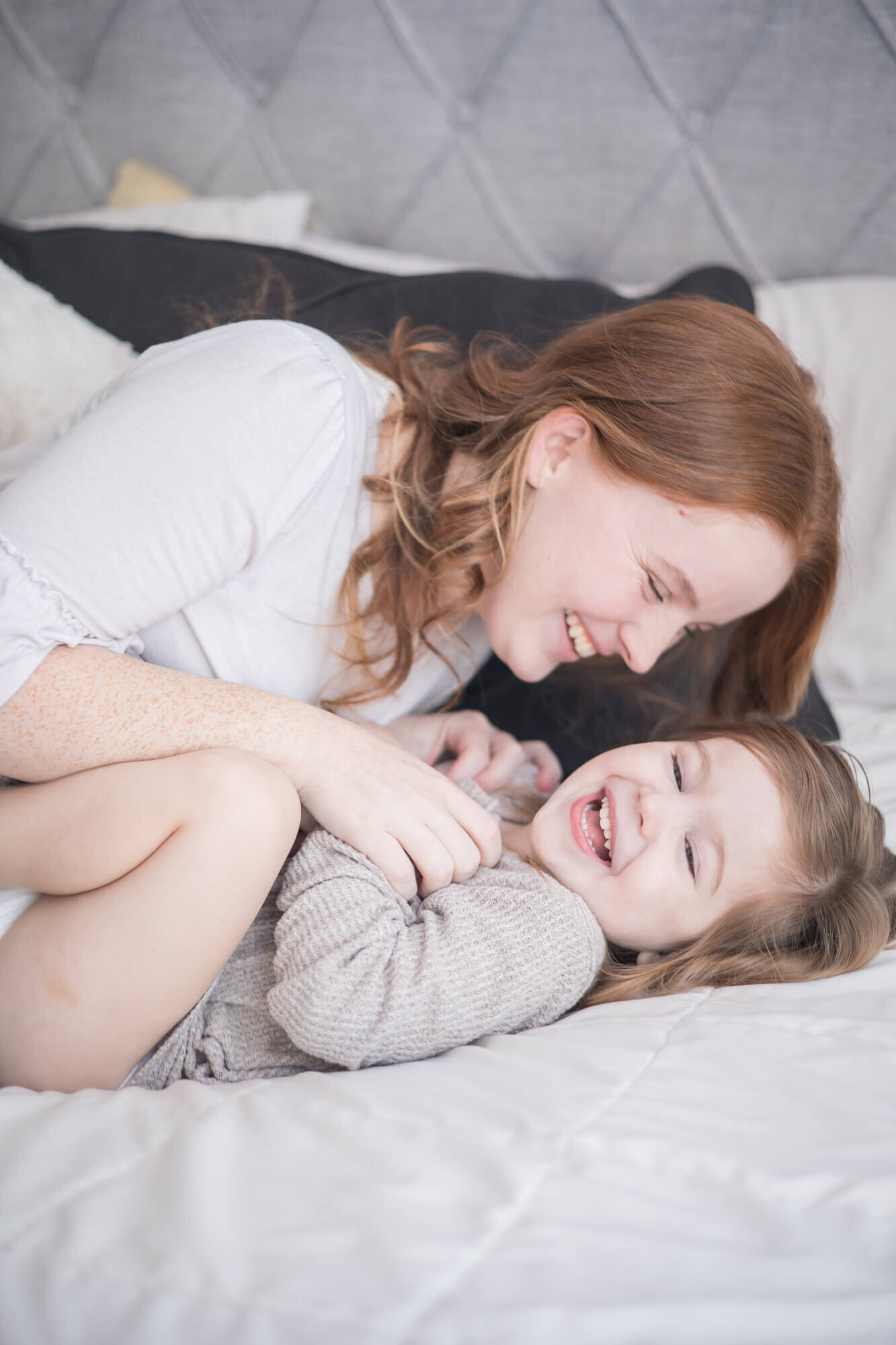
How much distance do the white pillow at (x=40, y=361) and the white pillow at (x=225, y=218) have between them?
17.6 inches

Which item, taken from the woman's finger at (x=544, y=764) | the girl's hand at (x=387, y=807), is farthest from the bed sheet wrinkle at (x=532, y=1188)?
the woman's finger at (x=544, y=764)

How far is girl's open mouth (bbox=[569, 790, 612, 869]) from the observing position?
0.99 meters

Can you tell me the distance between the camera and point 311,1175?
0.56m

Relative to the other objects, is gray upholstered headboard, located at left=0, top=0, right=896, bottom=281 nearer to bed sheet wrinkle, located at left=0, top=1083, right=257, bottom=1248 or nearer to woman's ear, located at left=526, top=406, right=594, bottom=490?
woman's ear, located at left=526, top=406, right=594, bottom=490

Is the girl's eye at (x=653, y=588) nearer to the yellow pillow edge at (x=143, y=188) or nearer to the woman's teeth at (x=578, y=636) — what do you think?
the woman's teeth at (x=578, y=636)

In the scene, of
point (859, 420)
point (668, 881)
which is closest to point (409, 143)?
point (859, 420)

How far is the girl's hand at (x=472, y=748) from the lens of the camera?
1.14 m

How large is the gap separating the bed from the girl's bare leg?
0.09m

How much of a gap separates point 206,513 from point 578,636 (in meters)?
0.43

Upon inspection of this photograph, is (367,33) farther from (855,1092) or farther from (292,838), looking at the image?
(855,1092)

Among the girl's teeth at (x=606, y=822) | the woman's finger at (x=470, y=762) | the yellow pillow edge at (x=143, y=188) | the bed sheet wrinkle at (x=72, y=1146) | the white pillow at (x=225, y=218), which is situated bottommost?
the bed sheet wrinkle at (x=72, y=1146)

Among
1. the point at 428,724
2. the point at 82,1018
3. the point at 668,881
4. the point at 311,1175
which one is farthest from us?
the point at 428,724

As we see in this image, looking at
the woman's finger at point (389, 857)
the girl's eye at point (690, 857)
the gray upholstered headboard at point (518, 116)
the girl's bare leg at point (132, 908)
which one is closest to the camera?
the girl's bare leg at point (132, 908)

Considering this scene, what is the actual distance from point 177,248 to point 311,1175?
130 centimetres
